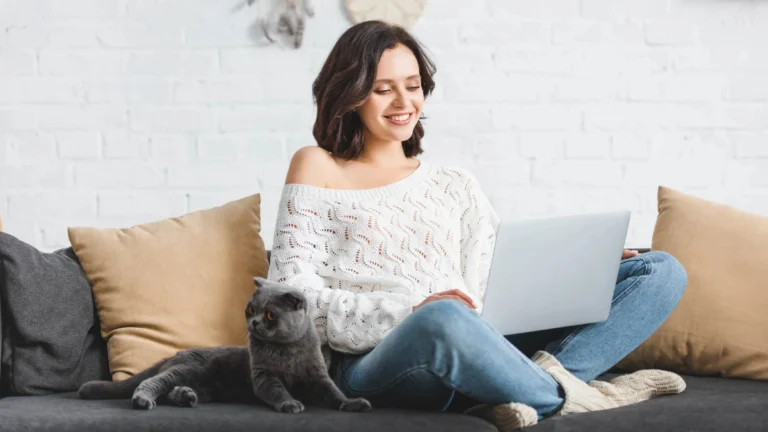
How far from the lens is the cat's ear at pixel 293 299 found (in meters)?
1.75

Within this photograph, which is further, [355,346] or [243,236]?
[243,236]

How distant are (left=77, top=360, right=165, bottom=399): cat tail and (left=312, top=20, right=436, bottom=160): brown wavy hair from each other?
2.25ft

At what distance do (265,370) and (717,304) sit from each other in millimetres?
1120

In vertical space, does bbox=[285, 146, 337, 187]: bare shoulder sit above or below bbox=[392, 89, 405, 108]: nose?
below

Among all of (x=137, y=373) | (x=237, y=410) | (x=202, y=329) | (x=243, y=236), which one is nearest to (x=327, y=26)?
(x=243, y=236)

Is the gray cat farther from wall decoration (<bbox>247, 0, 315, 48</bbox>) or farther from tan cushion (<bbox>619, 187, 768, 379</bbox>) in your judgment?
wall decoration (<bbox>247, 0, 315, 48</bbox>)

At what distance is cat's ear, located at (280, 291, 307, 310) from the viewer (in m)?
1.75

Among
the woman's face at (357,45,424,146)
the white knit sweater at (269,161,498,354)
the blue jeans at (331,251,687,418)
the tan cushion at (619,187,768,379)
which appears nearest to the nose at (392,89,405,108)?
the woman's face at (357,45,424,146)

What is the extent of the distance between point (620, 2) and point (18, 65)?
1.82 m

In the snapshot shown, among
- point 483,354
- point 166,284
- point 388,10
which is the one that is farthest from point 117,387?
point 388,10

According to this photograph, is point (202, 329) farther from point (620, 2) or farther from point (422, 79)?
point (620, 2)

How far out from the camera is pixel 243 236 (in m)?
2.35

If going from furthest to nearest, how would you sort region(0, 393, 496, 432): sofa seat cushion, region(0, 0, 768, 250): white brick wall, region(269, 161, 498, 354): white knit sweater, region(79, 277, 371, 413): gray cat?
region(0, 0, 768, 250): white brick wall < region(269, 161, 498, 354): white knit sweater < region(79, 277, 371, 413): gray cat < region(0, 393, 496, 432): sofa seat cushion

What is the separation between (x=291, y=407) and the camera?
172 cm
